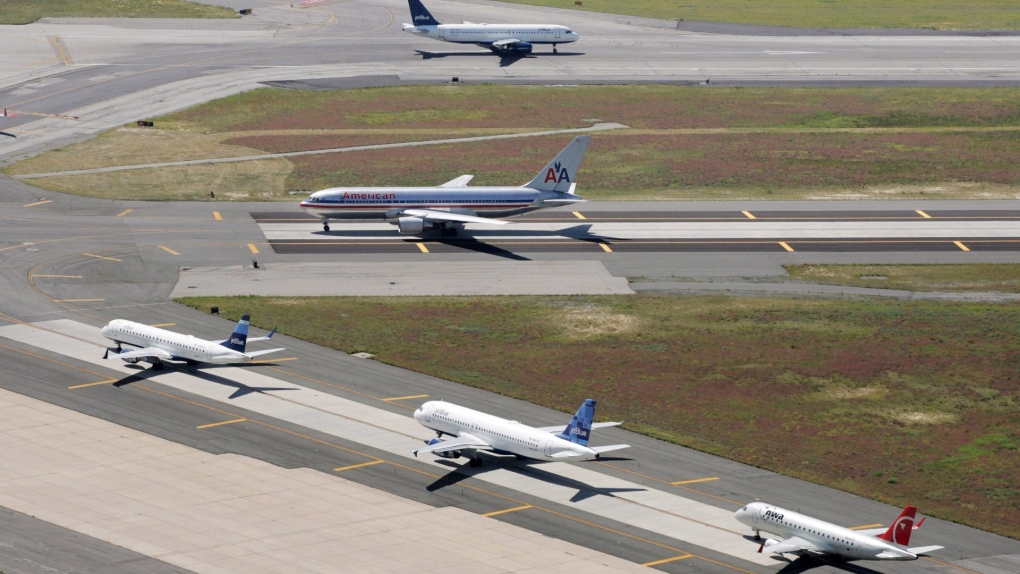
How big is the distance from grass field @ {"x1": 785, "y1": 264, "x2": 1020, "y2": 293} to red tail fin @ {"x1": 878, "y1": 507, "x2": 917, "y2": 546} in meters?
50.8

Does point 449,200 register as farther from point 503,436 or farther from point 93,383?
point 503,436

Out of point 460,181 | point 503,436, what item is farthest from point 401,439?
point 460,181

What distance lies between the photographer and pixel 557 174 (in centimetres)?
12319

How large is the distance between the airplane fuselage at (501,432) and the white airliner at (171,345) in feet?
47.4

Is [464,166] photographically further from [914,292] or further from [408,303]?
[914,292]

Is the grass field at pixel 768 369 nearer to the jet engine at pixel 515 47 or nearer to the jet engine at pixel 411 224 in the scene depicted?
the jet engine at pixel 411 224

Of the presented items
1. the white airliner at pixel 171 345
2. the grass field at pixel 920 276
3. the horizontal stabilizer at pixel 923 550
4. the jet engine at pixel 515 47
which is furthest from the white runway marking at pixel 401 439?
the jet engine at pixel 515 47

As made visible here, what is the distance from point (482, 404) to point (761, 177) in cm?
7312

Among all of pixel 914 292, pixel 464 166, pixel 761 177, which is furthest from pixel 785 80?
pixel 914 292

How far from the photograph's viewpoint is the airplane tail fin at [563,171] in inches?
4825

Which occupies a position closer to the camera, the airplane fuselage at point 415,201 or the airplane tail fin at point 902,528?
the airplane tail fin at point 902,528

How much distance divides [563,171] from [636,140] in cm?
3860

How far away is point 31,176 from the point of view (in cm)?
13788

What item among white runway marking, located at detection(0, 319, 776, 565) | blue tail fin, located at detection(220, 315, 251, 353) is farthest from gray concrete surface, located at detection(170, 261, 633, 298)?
blue tail fin, located at detection(220, 315, 251, 353)
